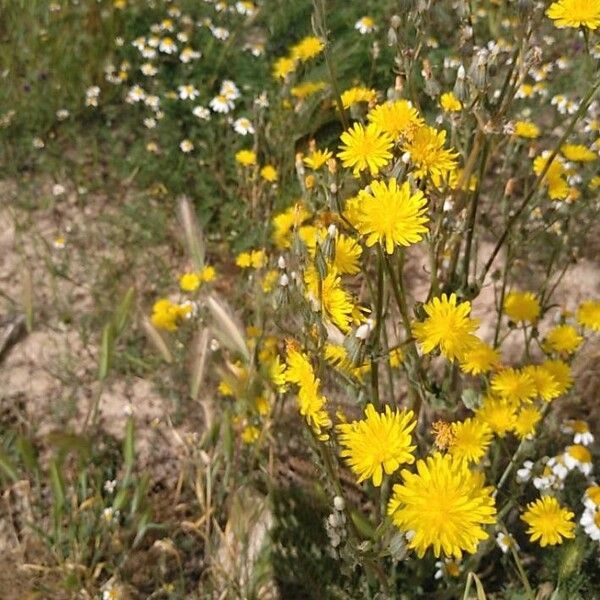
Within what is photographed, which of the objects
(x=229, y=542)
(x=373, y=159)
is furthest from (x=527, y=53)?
(x=229, y=542)

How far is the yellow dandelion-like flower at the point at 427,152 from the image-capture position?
1179 millimetres

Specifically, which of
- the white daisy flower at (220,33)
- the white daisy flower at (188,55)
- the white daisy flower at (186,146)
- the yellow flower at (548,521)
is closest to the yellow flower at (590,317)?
the yellow flower at (548,521)

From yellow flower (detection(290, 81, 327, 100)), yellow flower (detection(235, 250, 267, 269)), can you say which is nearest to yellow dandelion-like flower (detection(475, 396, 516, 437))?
yellow flower (detection(235, 250, 267, 269))

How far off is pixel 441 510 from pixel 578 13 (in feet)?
2.53

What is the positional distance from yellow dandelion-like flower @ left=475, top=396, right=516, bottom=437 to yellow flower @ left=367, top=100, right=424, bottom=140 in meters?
0.56

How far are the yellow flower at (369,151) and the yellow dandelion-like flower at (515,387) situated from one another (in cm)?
52

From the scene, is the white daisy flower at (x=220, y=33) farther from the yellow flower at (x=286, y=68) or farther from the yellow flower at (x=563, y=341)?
the yellow flower at (x=563, y=341)

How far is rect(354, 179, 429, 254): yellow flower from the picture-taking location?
1.08 m

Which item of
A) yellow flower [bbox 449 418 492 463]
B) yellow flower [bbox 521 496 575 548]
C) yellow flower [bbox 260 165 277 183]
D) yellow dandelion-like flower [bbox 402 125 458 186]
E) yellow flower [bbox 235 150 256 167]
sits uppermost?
yellow flower [bbox 235 150 256 167]

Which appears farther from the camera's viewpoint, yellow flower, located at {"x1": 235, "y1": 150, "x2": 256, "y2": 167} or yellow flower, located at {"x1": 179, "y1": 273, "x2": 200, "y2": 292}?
yellow flower, located at {"x1": 235, "y1": 150, "x2": 256, "y2": 167}

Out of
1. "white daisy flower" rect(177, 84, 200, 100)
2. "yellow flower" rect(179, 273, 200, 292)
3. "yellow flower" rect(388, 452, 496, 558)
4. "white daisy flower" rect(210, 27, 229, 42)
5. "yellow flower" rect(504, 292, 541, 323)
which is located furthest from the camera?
"white daisy flower" rect(210, 27, 229, 42)

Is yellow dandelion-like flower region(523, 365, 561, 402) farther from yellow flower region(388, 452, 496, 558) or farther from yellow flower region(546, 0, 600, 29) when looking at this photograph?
yellow flower region(546, 0, 600, 29)

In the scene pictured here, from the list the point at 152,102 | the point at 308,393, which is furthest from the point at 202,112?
the point at 308,393

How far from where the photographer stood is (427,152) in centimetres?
119
